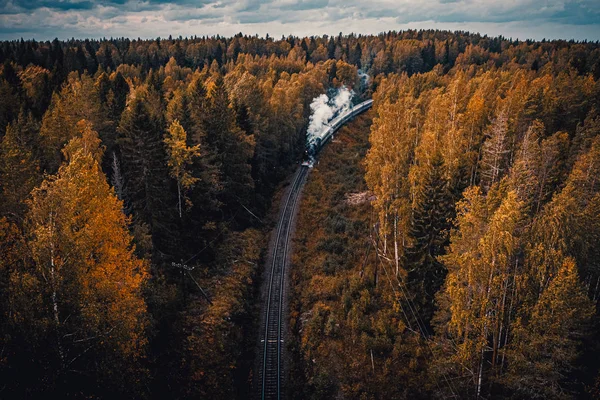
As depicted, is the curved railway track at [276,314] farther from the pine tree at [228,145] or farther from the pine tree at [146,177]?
the pine tree at [146,177]

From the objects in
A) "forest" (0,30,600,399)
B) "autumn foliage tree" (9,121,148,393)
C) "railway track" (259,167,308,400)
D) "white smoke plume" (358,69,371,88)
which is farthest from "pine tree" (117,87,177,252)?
"white smoke plume" (358,69,371,88)

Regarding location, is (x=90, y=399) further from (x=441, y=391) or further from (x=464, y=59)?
(x=464, y=59)

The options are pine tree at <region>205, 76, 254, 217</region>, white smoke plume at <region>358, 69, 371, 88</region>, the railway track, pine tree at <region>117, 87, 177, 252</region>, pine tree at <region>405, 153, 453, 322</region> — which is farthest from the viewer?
white smoke plume at <region>358, 69, 371, 88</region>

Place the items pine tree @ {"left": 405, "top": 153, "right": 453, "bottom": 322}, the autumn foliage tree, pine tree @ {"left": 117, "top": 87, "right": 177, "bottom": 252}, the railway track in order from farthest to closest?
pine tree @ {"left": 117, "top": 87, "right": 177, "bottom": 252}, pine tree @ {"left": 405, "top": 153, "right": 453, "bottom": 322}, the railway track, the autumn foliage tree

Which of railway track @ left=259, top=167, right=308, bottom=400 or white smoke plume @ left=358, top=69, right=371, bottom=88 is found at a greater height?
white smoke plume @ left=358, top=69, right=371, bottom=88

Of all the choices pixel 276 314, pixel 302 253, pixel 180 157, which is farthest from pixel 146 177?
pixel 302 253

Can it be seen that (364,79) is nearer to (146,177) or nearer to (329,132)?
(329,132)

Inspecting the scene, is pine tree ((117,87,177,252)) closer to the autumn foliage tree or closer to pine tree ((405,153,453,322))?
the autumn foliage tree
